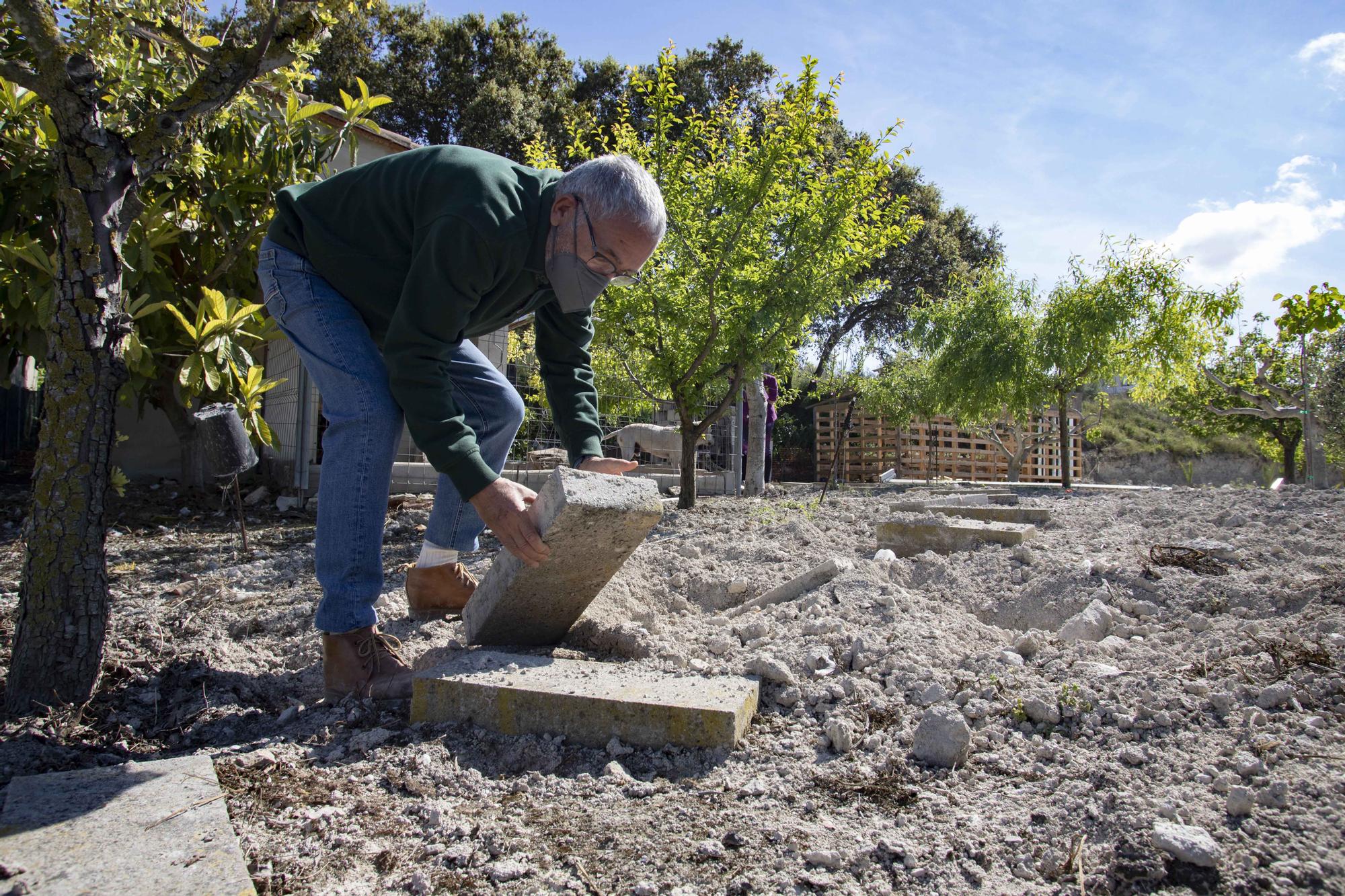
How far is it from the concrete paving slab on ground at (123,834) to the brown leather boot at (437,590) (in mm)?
1209

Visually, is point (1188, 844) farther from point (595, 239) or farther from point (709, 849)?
point (595, 239)

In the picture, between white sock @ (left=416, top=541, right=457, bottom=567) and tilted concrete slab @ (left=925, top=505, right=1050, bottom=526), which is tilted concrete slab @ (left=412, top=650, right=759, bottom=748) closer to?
white sock @ (left=416, top=541, right=457, bottom=567)

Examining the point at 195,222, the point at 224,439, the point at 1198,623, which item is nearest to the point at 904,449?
the point at 195,222

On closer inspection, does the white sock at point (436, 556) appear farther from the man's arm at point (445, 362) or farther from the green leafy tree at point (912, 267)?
the green leafy tree at point (912, 267)

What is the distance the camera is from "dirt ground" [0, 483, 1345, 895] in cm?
137

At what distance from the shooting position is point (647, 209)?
2076mm

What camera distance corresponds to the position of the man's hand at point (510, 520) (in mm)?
2023

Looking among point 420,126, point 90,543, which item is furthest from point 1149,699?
point 420,126

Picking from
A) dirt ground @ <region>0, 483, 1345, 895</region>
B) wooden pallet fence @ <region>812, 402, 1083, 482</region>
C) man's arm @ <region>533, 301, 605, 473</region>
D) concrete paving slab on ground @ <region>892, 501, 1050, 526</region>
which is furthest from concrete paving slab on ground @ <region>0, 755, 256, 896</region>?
wooden pallet fence @ <region>812, 402, 1083, 482</region>

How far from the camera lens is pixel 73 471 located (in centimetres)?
198

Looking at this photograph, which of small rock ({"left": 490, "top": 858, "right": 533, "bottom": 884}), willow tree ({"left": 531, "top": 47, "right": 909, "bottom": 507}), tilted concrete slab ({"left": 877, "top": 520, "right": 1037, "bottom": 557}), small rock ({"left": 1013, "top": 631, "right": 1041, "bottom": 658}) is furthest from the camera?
willow tree ({"left": 531, "top": 47, "right": 909, "bottom": 507})

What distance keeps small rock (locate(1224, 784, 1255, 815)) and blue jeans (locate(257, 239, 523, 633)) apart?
198cm

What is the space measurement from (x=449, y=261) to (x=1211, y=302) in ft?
47.3

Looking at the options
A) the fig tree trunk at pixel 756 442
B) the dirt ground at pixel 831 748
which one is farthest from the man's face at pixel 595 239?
the fig tree trunk at pixel 756 442
